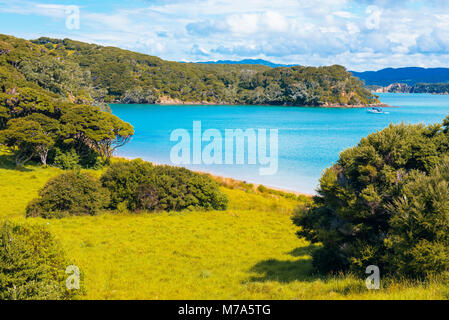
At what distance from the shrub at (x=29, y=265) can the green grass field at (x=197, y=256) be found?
3.60 feet

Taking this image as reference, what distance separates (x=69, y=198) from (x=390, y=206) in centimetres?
1819

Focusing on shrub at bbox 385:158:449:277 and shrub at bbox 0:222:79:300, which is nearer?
shrub at bbox 0:222:79:300

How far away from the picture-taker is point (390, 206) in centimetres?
986

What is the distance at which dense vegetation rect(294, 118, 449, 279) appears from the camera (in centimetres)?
873

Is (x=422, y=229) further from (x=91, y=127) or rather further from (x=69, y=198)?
(x=91, y=127)

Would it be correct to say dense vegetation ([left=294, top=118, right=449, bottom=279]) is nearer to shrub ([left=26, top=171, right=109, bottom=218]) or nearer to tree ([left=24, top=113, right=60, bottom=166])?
shrub ([left=26, top=171, right=109, bottom=218])

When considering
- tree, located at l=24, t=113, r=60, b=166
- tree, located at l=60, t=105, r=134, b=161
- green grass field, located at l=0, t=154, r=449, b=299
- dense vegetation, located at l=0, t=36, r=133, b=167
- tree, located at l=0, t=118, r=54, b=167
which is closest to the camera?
green grass field, located at l=0, t=154, r=449, b=299

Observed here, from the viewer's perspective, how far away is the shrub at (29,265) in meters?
8.23

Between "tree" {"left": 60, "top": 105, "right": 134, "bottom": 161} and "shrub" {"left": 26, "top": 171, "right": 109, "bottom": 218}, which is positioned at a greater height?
"tree" {"left": 60, "top": 105, "right": 134, "bottom": 161}

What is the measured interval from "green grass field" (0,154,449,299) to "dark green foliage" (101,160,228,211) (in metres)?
1.02

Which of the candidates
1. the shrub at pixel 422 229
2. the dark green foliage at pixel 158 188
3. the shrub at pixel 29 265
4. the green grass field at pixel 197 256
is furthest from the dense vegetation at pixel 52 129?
the shrub at pixel 422 229

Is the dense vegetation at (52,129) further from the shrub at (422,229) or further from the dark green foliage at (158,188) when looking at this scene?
the shrub at (422,229)

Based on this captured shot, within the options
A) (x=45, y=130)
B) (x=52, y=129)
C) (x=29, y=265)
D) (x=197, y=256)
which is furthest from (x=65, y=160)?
(x=29, y=265)

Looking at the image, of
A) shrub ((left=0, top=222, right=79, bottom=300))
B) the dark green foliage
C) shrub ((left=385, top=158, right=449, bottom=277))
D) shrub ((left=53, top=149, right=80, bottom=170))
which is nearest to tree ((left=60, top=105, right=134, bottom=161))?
shrub ((left=53, top=149, right=80, bottom=170))
